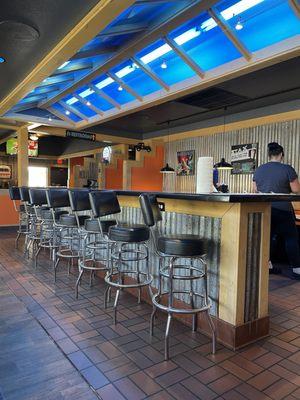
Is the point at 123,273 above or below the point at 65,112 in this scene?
below

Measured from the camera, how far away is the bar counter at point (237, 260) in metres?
2.08

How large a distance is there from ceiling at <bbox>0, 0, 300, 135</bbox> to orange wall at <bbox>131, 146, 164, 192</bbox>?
241 cm

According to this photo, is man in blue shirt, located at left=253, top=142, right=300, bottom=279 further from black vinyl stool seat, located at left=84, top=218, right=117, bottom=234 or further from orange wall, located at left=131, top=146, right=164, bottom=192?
orange wall, located at left=131, top=146, right=164, bottom=192

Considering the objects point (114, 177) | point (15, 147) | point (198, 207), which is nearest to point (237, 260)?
point (198, 207)

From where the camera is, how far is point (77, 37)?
9.41ft

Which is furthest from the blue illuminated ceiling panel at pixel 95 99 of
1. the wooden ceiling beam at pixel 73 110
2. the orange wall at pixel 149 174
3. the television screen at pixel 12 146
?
the television screen at pixel 12 146

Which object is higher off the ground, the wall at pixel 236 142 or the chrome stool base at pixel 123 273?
the wall at pixel 236 142

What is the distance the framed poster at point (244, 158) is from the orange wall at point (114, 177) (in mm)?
4001

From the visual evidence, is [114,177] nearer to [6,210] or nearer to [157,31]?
[6,210]

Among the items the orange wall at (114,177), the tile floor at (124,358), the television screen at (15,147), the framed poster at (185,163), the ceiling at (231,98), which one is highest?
the ceiling at (231,98)

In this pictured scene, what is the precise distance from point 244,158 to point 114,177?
14.3 ft

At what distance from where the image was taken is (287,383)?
172 cm

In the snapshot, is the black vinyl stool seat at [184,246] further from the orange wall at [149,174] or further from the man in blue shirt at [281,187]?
the orange wall at [149,174]

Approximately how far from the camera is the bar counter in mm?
2080
